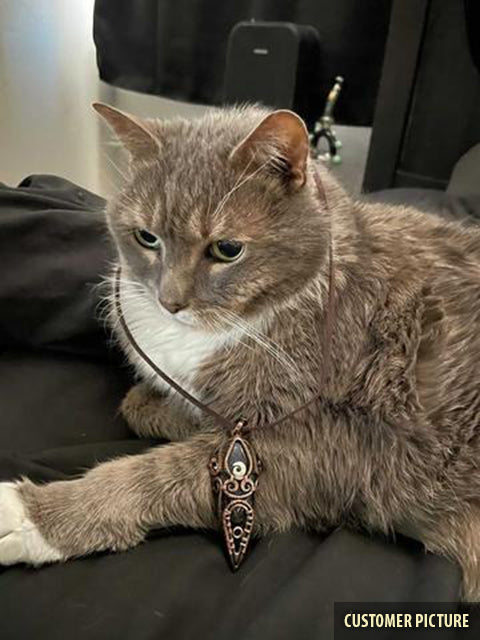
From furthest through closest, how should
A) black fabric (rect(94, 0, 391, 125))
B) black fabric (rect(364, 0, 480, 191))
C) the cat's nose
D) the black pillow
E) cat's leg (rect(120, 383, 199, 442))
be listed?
black fabric (rect(94, 0, 391, 125)) → black fabric (rect(364, 0, 480, 191)) → the black pillow → cat's leg (rect(120, 383, 199, 442)) → the cat's nose

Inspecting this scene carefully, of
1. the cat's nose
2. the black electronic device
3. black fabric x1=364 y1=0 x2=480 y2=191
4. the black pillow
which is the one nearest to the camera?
the cat's nose

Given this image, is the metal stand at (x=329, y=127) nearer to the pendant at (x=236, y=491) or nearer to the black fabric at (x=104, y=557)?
the black fabric at (x=104, y=557)

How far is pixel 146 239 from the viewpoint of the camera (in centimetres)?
86

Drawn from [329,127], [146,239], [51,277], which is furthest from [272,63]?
[146,239]

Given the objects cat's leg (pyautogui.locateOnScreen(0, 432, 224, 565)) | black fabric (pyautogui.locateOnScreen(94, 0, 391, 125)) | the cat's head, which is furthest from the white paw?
black fabric (pyautogui.locateOnScreen(94, 0, 391, 125))

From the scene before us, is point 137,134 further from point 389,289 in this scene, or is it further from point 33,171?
point 33,171

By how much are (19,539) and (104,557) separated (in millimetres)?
105

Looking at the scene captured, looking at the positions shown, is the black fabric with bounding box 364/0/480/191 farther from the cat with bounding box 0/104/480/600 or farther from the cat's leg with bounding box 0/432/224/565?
the cat's leg with bounding box 0/432/224/565

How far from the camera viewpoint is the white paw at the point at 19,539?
2.49 feet

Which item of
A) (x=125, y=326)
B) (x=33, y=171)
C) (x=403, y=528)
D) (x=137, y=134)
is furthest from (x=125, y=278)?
(x=33, y=171)

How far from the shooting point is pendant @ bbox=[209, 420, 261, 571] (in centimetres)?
78

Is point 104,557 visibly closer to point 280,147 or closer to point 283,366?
point 283,366

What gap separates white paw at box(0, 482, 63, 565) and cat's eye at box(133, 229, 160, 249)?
14.4 inches

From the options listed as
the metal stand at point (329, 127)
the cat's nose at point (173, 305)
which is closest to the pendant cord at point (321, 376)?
the cat's nose at point (173, 305)
